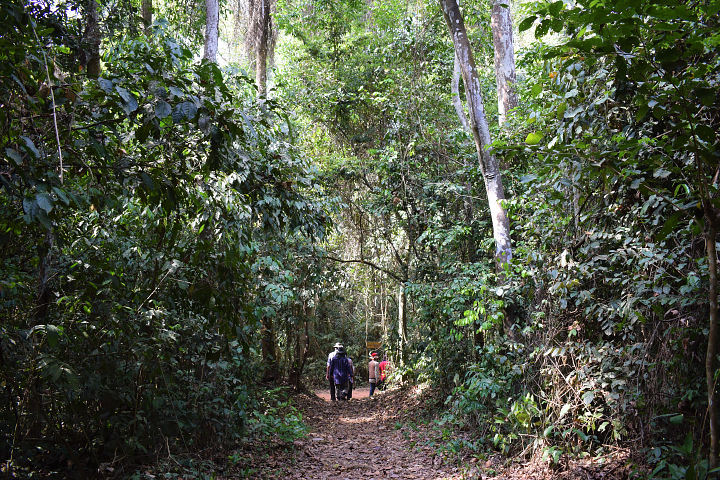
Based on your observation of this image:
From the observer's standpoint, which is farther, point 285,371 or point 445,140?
point 285,371

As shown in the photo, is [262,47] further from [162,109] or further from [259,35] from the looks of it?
[162,109]

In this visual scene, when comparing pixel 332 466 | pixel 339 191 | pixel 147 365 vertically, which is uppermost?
pixel 339 191

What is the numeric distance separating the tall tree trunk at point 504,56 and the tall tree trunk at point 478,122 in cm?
228

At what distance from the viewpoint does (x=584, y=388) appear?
460cm

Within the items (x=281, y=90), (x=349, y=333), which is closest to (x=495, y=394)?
(x=281, y=90)

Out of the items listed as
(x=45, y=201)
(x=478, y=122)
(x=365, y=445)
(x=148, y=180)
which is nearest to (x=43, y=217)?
(x=45, y=201)

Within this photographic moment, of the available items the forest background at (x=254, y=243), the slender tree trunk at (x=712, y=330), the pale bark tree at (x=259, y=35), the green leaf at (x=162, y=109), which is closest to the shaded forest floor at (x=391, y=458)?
the forest background at (x=254, y=243)

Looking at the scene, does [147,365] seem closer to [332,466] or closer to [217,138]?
[217,138]

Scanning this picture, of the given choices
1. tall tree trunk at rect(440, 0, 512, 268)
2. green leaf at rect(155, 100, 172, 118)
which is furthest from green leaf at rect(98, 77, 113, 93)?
tall tree trunk at rect(440, 0, 512, 268)

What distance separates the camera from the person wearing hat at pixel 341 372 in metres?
11.7

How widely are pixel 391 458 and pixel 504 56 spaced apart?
23.7 feet

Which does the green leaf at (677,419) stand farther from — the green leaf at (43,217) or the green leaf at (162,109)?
the green leaf at (43,217)

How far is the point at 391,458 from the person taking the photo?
6668 mm

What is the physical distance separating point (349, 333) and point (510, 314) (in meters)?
13.3
